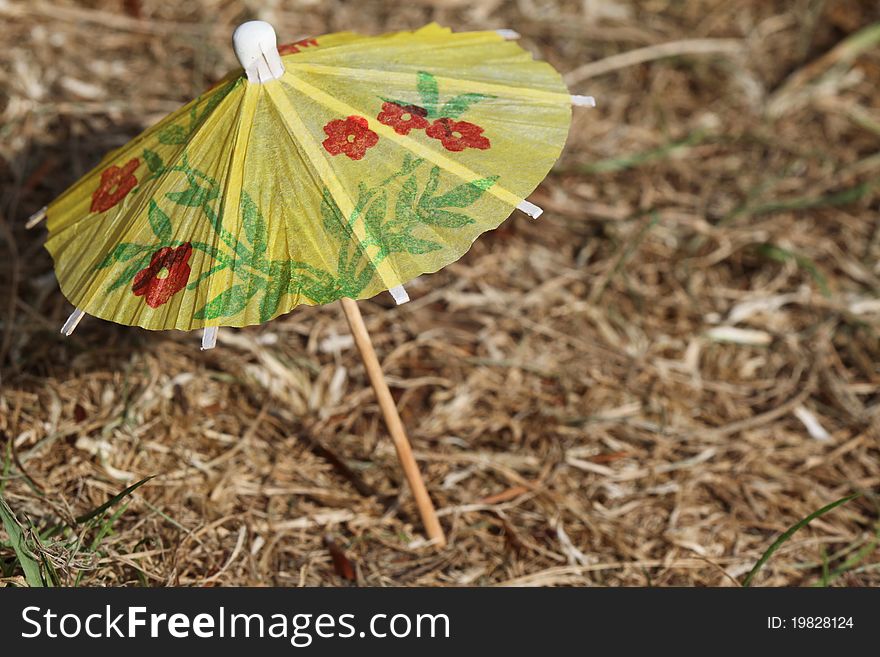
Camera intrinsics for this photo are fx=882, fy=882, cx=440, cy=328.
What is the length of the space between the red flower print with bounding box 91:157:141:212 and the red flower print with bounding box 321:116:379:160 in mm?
468

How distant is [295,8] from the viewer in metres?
3.80

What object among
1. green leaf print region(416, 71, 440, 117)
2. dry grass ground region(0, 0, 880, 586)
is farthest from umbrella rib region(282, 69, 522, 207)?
dry grass ground region(0, 0, 880, 586)

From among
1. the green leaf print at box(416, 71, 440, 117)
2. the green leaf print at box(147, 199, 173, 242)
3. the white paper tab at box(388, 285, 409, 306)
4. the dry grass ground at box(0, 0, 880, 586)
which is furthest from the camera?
the dry grass ground at box(0, 0, 880, 586)

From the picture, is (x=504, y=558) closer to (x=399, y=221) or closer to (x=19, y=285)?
(x=399, y=221)

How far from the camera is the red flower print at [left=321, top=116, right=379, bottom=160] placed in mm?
1723

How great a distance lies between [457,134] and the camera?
5.90 ft

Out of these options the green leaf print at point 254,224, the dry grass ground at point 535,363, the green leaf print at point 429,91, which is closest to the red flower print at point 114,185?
the green leaf print at point 254,224

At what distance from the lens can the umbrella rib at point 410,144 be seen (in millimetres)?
1719

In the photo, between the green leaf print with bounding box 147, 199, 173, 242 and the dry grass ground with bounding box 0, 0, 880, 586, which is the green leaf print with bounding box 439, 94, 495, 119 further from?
the dry grass ground with bounding box 0, 0, 880, 586

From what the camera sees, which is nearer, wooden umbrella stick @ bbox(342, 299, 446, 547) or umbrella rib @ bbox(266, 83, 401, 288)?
umbrella rib @ bbox(266, 83, 401, 288)

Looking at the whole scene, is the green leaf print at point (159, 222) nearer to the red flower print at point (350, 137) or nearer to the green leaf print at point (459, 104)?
the red flower print at point (350, 137)

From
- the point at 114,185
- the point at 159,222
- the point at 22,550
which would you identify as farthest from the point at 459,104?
the point at 22,550

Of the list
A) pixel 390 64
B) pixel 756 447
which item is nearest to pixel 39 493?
pixel 390 64

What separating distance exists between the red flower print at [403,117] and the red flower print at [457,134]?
0.09ft
